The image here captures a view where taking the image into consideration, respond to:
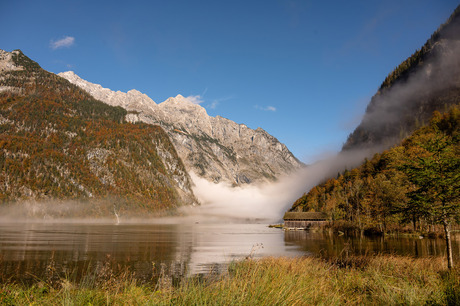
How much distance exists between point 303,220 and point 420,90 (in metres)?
110

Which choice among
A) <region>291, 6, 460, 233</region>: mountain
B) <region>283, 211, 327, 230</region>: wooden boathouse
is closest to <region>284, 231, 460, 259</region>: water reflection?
<region>291, 6, 460, 233</region>: mountain

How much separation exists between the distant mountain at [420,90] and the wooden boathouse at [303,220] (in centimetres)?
6916

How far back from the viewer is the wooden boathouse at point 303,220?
108812mm

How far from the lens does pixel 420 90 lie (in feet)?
539

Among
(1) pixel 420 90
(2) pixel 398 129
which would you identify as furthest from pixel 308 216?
(1) pixel 420 90

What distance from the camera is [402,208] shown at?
2041 cm

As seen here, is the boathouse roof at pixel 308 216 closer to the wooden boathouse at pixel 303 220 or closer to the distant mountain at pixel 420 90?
the wooden boathouse at pixel 303 220

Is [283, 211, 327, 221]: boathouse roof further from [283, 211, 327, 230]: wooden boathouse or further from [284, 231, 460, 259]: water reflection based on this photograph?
[284, 231, 460, 259]: water reflection

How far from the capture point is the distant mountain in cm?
14838

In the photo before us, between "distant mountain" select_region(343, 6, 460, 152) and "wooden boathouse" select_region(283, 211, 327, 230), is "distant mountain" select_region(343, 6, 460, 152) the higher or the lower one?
the higher one

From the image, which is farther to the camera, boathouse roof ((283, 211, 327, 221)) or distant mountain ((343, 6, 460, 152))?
distant mountain ((343, 6, 460, 152))

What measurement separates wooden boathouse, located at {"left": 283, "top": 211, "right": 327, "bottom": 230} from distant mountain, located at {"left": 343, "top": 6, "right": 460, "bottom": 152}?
69.2 metres

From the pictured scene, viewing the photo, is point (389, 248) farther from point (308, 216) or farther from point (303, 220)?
point (303, 220)

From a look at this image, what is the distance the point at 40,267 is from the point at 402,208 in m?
29.0
